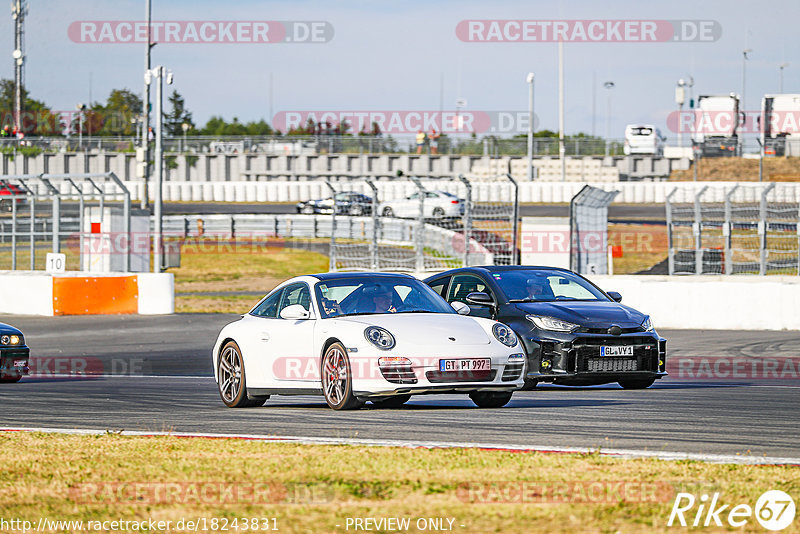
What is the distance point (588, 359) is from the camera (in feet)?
39.1

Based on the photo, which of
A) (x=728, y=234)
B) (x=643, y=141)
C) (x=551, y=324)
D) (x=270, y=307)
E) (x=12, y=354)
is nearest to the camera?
(x=270, y=307)

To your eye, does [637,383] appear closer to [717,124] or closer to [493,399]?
[493,399]

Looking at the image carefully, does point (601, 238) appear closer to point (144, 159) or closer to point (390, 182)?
point (144, 159)

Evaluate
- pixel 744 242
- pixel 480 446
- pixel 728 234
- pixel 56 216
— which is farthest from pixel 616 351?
pixel 744 242

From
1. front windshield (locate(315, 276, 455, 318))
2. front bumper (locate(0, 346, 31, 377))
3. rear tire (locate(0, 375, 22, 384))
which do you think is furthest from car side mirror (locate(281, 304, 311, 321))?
rear tire (locate(0, 375, 22, 384))

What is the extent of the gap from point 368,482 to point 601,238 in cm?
1873

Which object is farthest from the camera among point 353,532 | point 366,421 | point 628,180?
point 628,180

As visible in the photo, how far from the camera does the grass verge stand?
215 inches

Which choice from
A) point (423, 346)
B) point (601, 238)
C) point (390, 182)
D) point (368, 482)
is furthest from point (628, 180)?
point (368, 482)

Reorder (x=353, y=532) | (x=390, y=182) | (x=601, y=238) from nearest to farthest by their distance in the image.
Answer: (x=353, y=532) < (x=601, y=238) < (x=390, y=182)

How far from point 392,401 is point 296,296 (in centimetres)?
137

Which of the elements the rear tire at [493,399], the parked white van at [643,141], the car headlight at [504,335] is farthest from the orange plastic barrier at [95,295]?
the parked white van at [643,141]

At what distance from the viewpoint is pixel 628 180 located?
5700 centimetres

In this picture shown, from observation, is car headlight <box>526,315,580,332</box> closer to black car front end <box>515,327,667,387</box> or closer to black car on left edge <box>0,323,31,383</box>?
black car front end <box>515,327,667,387</box>
